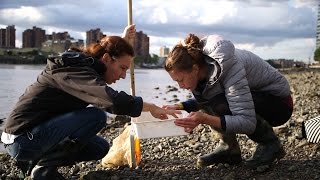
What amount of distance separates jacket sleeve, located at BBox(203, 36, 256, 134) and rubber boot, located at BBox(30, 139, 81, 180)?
124 cm

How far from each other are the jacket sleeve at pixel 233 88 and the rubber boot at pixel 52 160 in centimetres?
124

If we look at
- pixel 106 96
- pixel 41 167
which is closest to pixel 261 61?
pixel 106 96

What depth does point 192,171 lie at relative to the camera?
158 inches

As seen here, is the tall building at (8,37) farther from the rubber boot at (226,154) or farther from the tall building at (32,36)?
the rubber boot at (226,154)

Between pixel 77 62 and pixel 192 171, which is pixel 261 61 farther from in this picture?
pixel 77 62

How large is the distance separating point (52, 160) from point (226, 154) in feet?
4.93

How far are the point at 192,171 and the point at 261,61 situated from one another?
3.72 ft

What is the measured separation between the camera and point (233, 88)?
11.0ft

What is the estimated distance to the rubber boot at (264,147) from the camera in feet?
12.4

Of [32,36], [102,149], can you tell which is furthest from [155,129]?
[32,36]

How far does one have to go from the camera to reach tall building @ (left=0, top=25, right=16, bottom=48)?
2734 inches

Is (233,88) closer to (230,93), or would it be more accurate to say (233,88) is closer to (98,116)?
(230,93)

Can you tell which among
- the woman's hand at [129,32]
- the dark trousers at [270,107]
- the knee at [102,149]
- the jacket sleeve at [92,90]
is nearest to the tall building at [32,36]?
the woman's hand at [129,32]

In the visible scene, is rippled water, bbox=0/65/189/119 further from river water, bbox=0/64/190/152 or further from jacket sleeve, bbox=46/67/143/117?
jacket sleeve, bbox=46/67/143/117
